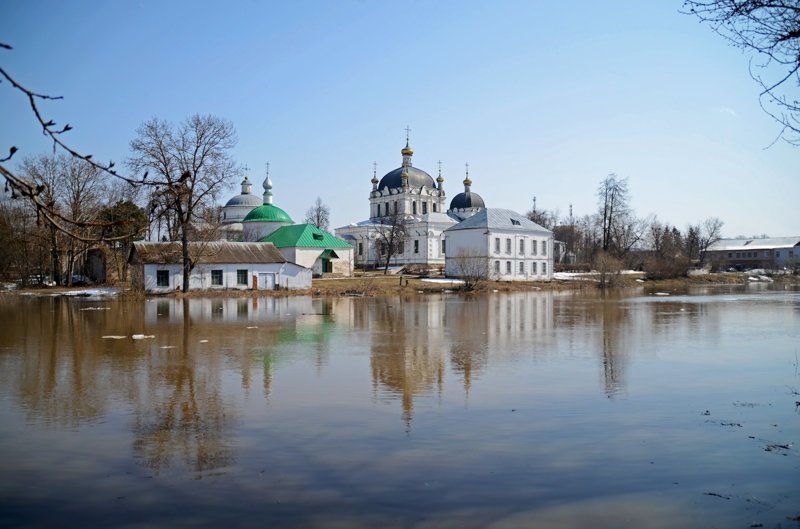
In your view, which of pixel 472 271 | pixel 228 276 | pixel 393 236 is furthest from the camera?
pixel 393 236

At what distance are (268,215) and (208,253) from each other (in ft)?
90.5

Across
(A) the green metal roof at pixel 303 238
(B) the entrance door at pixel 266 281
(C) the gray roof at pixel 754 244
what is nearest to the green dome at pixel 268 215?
(A) the green metal roof at pixel 303 238

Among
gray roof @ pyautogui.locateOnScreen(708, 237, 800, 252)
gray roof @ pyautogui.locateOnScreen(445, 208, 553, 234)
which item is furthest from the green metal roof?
gray roof @ pyautogui.locateOnScreen(708, 237, 800, 252)

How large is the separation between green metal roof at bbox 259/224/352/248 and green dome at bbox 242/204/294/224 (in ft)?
24.0

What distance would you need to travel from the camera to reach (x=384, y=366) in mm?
12258

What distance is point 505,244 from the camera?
2333 inches

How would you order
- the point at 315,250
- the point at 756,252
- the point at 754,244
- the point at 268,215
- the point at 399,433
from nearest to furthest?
the point at 399,433 → the point at 315,250 → the point at 268,215 → the point at 756,252 → the point at 754,244

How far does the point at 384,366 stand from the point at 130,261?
31.1 meters

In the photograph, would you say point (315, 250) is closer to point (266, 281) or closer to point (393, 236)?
point (393, 236)

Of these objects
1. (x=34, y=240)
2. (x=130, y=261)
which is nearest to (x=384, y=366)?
(x=130, y=261)

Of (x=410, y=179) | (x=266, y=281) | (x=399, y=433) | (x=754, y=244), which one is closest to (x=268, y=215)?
(x=410, y=179)

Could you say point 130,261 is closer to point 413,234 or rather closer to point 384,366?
point 384,366

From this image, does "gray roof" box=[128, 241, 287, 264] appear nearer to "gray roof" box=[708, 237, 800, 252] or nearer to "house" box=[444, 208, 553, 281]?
"house" box=[444, 208, 553, 281]

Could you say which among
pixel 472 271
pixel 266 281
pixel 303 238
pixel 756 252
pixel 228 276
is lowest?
pixel 266 281
